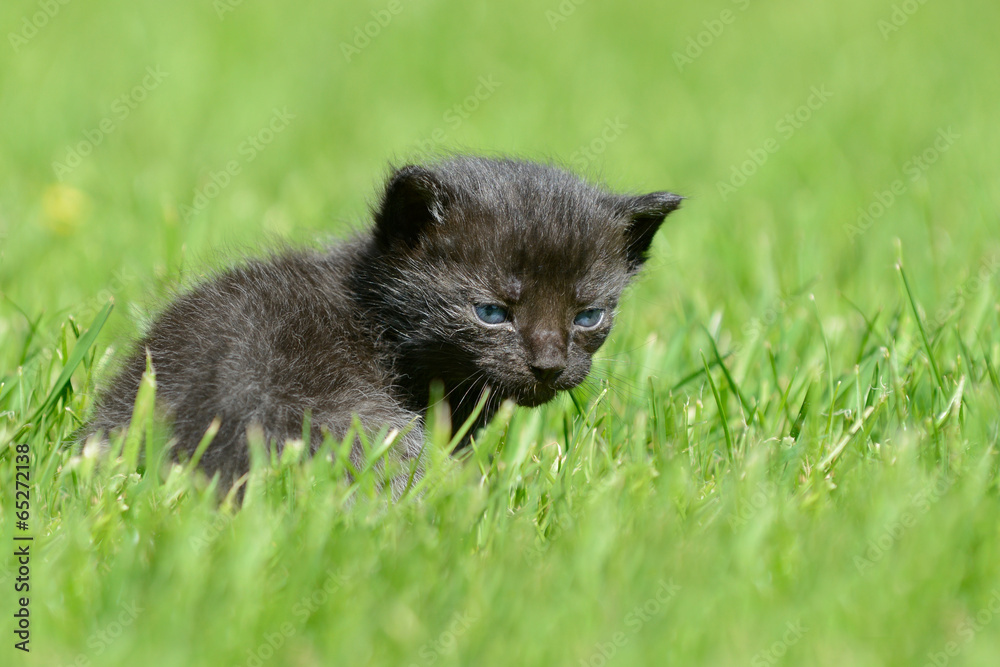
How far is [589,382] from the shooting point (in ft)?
15.1

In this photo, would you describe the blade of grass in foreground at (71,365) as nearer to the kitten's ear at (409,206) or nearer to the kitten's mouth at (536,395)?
the kitten's ear at (409,206)

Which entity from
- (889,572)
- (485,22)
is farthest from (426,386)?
(485,22)

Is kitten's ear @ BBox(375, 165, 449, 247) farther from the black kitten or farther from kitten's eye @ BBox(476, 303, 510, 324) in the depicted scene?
kitten's eye @ BBox(476, 303, 510, 324)

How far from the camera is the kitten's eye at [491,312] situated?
3.97m

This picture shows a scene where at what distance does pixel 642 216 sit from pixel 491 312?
89 cm

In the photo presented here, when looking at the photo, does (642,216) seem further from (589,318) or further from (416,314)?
(416,314)

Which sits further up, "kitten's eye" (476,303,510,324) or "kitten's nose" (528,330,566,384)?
"kitten's eye" (476,303,510,324)

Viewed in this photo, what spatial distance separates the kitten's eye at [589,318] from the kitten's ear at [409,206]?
0.64 meters

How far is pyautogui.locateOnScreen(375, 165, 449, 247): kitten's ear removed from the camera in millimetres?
3975

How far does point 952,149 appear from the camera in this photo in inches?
337

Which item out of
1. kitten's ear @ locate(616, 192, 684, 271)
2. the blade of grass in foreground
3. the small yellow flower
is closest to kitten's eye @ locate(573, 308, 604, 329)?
kitten's ear @ locate(616, 192, 684, 271)

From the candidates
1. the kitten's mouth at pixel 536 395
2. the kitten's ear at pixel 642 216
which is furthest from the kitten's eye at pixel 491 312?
the kitten's ear at pixel 642 216

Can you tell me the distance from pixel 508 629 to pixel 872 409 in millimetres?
2082

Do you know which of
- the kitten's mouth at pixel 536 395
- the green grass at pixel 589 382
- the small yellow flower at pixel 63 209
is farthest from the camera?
the small yellow flower at pixel 63 209
